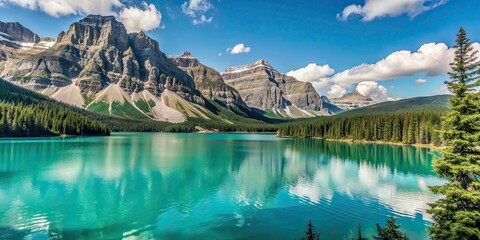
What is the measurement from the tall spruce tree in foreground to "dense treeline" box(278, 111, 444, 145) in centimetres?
7927

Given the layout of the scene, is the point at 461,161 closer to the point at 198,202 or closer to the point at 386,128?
the point at 198,202

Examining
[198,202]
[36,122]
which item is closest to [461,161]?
[198,202]

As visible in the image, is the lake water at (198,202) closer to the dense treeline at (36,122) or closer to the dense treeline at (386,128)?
the dense treeline at (386,128)

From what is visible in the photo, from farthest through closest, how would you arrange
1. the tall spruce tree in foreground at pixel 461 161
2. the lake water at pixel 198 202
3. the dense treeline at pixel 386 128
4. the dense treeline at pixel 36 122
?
the dense treeline at pixel 36 122, the dense treeline at pixel 386 128, the lake water at pixel 198 202, the tall spruce tree in foreground at pixel 461 161

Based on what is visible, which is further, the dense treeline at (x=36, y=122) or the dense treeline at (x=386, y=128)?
the dense treeline at (x=36, y=122)

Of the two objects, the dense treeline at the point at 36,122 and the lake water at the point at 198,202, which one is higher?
the dense treeline at the point at 36,122

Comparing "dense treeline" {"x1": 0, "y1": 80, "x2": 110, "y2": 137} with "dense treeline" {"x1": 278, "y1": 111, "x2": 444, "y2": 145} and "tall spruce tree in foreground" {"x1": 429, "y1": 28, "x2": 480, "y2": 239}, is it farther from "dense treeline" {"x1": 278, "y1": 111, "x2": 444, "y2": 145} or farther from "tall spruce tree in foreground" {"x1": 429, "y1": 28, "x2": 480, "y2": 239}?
"tall spruce tree in foreground" {"x1": 429, "y1": 28, "x2": 480, "y2": 239}

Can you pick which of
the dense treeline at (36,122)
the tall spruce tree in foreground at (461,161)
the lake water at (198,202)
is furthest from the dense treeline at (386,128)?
the dense treeline at (36,122)

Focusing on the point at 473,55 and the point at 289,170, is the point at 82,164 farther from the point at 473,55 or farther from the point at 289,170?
the point at 473,55

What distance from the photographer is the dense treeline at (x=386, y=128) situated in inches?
4279

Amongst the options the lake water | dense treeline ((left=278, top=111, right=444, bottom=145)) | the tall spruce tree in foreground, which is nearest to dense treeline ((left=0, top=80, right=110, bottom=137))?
the lake water

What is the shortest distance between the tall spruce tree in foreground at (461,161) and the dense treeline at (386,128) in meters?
79.3

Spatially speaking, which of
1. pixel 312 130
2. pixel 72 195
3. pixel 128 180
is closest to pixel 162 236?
pixel 72 195

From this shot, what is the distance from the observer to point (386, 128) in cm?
12569
